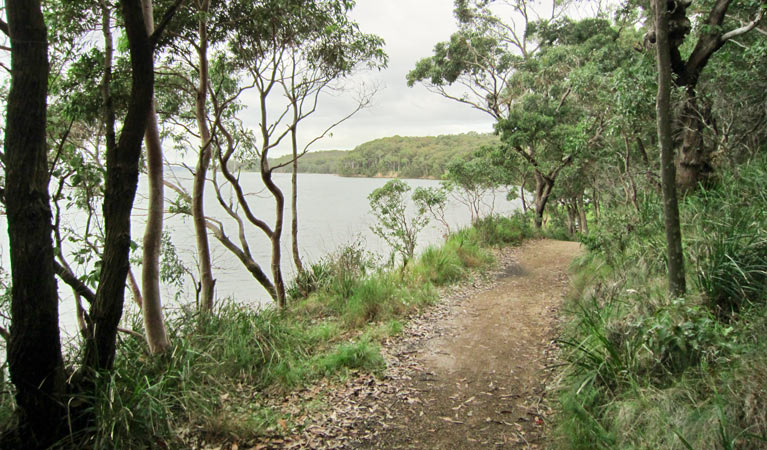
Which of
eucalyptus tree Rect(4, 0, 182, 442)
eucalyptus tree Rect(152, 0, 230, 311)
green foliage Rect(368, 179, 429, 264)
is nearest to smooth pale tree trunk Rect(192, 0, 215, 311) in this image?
eucalyptus tree Rect(152, 0, 230, 311)

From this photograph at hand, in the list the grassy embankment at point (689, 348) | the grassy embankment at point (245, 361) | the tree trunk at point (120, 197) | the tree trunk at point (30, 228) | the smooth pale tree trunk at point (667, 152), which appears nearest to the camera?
the grassy embankment at point (689, 348)

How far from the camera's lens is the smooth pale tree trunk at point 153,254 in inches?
131

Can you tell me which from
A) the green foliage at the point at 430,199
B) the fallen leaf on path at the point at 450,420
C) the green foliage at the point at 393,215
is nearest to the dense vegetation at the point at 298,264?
the fallen leaf on path at the point at 450,420

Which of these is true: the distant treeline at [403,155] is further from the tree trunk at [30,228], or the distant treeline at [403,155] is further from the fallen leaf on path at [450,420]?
the tree trunk at [30,228]

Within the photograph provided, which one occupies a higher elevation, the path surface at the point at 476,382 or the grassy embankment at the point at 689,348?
the grassy embankment at the point at 689,348

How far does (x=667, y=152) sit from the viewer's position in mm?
2910

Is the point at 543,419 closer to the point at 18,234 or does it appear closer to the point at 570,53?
the point at 18,234

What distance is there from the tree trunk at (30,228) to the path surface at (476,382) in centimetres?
203

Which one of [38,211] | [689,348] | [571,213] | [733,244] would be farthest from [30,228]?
[571,213]

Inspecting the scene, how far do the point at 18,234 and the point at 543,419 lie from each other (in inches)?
144

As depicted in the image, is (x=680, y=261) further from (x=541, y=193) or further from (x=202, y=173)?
(x=541, y=193)

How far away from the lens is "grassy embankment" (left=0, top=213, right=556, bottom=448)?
2588 mm

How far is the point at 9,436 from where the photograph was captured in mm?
2283

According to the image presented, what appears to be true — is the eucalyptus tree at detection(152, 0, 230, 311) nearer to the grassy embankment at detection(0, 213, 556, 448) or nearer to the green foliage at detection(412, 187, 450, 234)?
the grassy embankment at detection(0, 213, 556, 448)
